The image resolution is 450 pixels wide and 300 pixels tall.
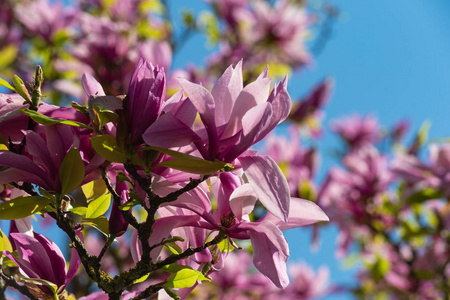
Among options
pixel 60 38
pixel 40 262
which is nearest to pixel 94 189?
pixel 40 262

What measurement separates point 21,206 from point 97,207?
0.14 meters

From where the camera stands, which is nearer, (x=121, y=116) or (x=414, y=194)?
(x=121, y=116)

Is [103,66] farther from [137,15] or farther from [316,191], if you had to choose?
[137,15]

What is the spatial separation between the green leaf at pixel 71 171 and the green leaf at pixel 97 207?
0.10 metres

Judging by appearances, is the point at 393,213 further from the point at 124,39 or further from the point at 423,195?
the point at 124,39

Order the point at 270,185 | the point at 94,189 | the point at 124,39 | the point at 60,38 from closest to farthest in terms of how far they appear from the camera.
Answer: the point at 270,185
the point at 94,189
the point at 124,39
the point at 60,38

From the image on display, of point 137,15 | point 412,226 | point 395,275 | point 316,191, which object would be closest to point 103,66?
point 316,191

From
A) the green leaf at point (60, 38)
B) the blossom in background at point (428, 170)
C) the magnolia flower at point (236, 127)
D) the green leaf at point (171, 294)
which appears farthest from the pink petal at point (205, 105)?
the green leaf at point (60, 38)

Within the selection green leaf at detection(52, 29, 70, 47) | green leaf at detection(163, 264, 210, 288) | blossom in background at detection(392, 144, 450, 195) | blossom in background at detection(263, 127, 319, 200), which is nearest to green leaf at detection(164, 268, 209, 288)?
green leaf at detection(163, 264, 210, 288)

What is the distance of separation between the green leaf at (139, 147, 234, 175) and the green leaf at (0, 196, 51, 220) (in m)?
0.18

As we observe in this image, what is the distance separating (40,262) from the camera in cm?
81

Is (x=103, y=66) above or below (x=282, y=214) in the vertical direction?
below

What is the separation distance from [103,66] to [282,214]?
6.05ft

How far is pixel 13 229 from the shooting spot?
873 mm
